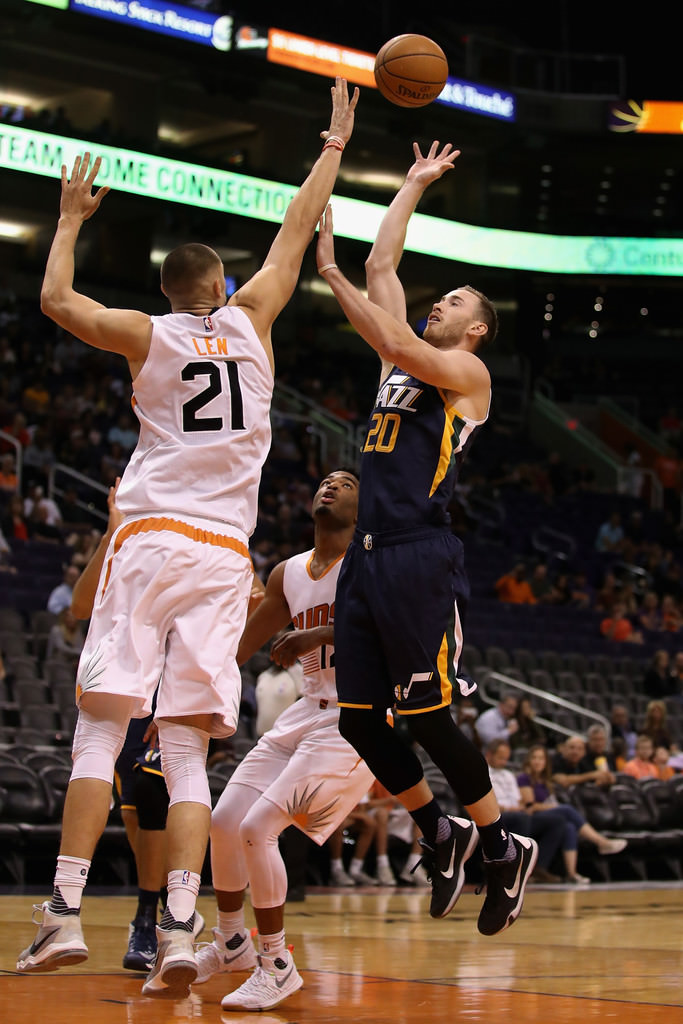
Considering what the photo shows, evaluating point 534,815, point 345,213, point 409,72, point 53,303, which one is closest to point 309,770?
point 53,303

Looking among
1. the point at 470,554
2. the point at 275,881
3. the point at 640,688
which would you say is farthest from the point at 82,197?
the point at 470,554

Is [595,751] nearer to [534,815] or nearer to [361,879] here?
[534,815]

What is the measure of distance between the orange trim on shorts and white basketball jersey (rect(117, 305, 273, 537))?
47 mm

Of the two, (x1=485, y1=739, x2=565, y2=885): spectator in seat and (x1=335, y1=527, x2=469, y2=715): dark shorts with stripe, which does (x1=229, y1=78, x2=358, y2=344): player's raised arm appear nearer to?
(x1=335, y1=527, x2=469, y2=715): dark shorts with stripe

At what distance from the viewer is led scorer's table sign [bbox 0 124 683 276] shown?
21.6m

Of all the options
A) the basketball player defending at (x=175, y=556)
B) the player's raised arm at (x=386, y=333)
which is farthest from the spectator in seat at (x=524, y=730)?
the basketball player defending at (x=175, y=556)

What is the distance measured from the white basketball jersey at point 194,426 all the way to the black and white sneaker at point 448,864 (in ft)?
4.70

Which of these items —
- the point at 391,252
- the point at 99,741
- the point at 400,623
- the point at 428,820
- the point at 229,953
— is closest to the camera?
the point at 99,741

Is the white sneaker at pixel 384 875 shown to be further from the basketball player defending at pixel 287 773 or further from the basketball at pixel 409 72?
the basketball at pixel 409 72

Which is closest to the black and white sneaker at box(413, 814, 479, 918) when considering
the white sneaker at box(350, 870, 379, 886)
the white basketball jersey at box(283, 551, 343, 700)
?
the white basketball jersey at box(283, 551, 343, 700)

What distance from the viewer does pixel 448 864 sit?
15.3 feet

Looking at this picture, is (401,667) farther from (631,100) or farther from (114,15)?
(631,100)

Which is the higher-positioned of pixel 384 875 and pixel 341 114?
pixel 341 114

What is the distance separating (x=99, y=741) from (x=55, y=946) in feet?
2.03
